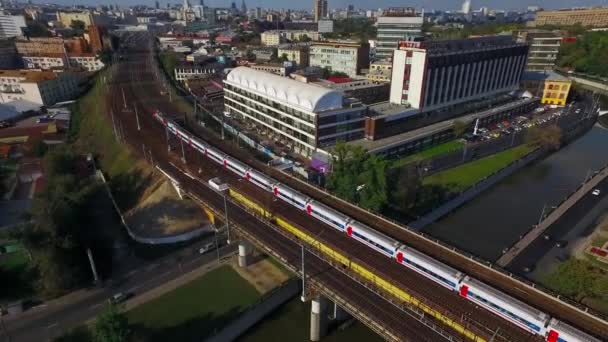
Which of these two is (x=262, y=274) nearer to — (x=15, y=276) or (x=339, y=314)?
(x=339, y=314)

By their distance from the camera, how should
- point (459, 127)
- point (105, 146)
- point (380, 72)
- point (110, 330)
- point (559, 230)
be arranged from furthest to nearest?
1. point (380, 72)
2. point (459, 127)
3. point (105, 146)
4. point (559, 230)
5. point (110, 330)

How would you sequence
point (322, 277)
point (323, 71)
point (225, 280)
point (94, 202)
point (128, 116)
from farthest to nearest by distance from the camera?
point (323, 71), point (128, 116), point (94, 202), point (225, 280), point (322, 277)

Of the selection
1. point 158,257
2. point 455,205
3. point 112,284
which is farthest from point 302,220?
point 455,205

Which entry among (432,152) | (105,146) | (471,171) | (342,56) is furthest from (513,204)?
(342,56)

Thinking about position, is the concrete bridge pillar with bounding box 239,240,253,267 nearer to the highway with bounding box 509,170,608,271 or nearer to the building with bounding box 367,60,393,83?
the highway with bounding box 509,170,608,271

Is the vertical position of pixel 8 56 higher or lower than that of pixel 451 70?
lower

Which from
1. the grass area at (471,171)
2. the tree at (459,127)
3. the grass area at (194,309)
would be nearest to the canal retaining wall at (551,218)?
the grass area at (471,171)

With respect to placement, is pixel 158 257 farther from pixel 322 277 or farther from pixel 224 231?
pixel 322 277
